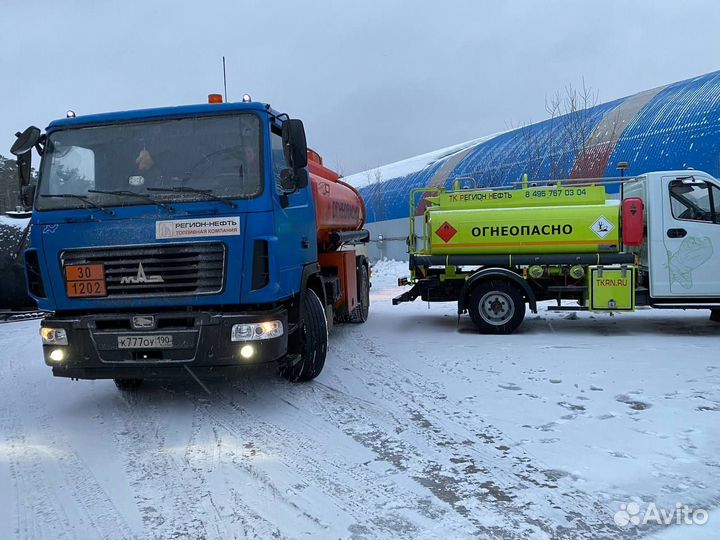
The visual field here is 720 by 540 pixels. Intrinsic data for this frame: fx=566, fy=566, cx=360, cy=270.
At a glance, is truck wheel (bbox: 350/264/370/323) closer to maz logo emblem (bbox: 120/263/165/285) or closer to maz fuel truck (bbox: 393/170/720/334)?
maz fuel truck (bbox: 393/170/720/334)

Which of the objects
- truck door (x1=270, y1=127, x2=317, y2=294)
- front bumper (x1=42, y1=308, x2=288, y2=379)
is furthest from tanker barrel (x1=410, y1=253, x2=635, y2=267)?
front bumper (x1=42, y1=308, x2=288, y2=379)

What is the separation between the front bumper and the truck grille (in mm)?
218

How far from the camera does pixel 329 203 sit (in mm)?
7777

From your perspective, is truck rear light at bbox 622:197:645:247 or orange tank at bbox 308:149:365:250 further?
truck rear light at bbox 622:197:645:247

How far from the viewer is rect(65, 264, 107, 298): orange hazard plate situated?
4.92 meters

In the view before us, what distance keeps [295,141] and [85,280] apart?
7.37 ft

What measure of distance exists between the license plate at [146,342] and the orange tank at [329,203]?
2629 mm

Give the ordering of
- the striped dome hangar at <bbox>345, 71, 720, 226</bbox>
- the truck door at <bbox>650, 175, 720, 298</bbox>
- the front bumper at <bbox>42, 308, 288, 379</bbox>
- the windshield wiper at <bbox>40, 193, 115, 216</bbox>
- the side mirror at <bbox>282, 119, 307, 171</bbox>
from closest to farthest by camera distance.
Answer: the front bumper at <bbox>42, 308, 288, 379</bbox>, the windshield wiper at <bbox>40, 193, 115, 216</bbox>, the side mirror at <bbox>282, 119, 307, 171</bbox>, the truck door at <bbox>650, 175, 720, 298</bbox>, the striped dome hangar at <bbox>345, 71, 720, 226</bbox>

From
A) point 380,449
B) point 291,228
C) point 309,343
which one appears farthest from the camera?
point 309,343

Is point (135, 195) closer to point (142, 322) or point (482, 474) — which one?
point (142, 322)

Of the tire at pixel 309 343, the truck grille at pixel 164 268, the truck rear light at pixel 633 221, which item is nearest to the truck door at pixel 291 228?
the tire at pixel 309 343

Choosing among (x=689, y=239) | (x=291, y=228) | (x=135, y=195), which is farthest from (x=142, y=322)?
(x=689, y=239)

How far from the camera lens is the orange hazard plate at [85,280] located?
16.1 ft

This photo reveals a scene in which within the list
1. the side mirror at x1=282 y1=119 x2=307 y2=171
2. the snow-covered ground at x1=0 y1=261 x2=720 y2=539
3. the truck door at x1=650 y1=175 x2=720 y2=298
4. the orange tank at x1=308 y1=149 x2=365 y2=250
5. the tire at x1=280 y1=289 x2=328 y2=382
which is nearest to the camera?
the snow-covered ground at x1=0 y1=261 x2=720 y2=539
